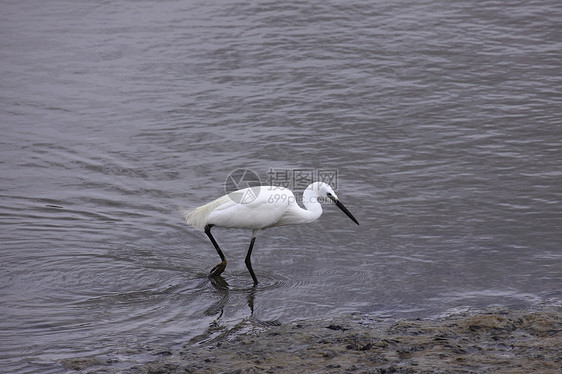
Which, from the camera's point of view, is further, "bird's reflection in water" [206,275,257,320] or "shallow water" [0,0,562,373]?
"shallow water" [0,0,562,373]

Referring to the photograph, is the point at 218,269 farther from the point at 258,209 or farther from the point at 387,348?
the point at 387,348

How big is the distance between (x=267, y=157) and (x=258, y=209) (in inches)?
113

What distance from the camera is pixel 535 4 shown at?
1552 cm

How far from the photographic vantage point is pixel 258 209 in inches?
302

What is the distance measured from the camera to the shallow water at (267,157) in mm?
7027

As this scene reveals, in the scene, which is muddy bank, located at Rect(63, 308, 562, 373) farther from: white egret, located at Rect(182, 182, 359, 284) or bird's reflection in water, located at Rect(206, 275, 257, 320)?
white egret, located at Rect(182, 182, 359, 284)

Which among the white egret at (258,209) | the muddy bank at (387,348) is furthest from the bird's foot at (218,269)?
the muddy bank at (387,348)

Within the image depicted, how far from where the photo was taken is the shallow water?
7.03 metres

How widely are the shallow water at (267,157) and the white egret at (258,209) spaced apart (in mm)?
470

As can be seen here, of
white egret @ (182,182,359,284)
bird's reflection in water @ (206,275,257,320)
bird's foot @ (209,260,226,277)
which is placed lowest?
bird's reflection in water @ (206,275,257,320)

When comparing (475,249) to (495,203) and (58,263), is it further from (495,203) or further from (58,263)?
(58,263)

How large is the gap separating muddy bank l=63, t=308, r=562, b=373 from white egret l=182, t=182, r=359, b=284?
1.64m

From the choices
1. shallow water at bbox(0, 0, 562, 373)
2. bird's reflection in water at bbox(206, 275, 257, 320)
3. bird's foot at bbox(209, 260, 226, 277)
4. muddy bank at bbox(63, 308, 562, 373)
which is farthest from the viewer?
bird's foot at bbox(209, 260, 226, 277)

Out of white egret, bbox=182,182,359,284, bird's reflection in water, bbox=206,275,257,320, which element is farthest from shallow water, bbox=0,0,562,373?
white egret, bbox=182,182,359,284
